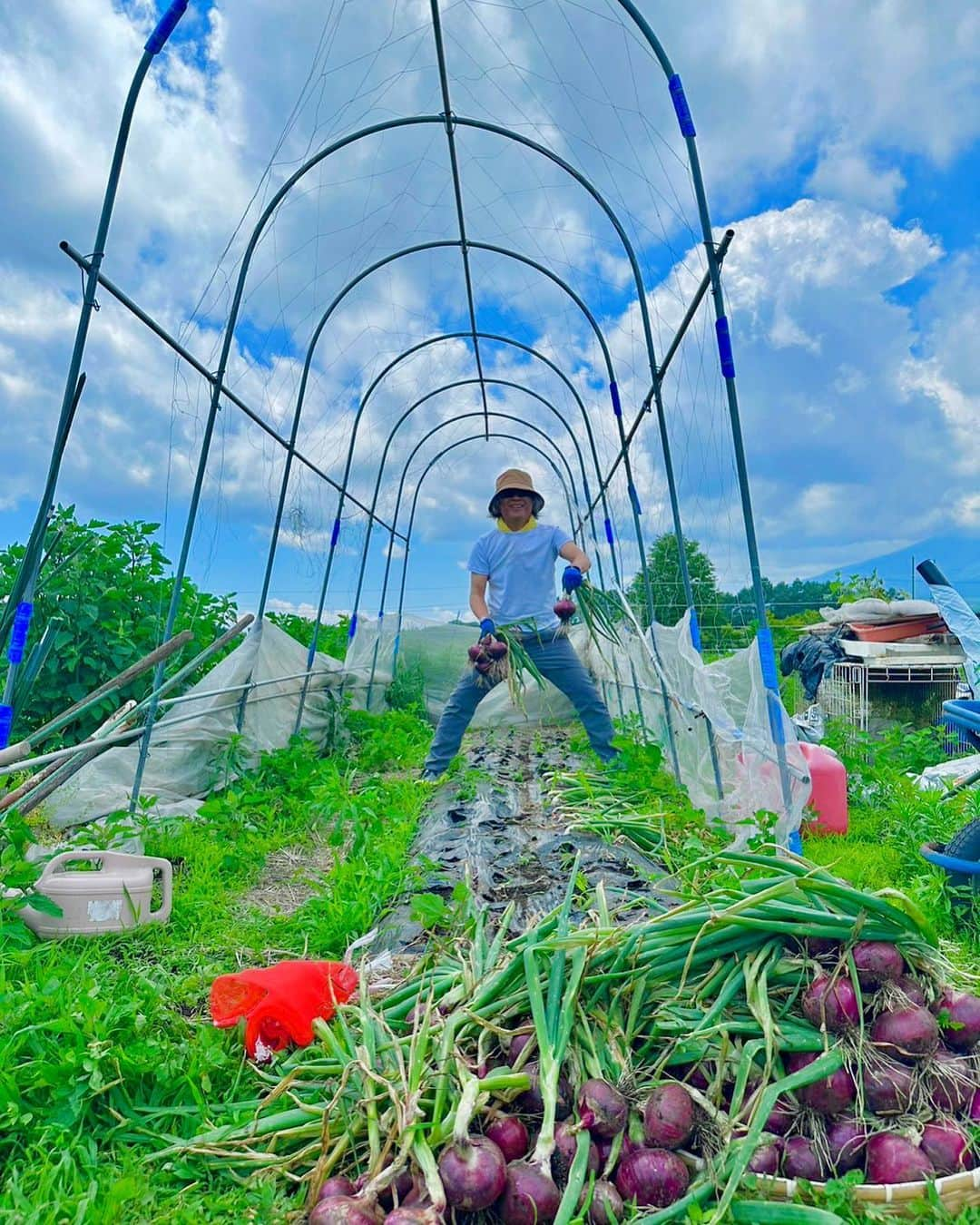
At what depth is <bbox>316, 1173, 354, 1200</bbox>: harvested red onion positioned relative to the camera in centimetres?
146

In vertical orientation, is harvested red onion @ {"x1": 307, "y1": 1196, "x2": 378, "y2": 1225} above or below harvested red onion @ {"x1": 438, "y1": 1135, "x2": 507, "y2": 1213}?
below

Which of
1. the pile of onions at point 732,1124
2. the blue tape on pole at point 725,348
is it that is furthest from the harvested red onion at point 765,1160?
the blue tape on pole at point 725,348

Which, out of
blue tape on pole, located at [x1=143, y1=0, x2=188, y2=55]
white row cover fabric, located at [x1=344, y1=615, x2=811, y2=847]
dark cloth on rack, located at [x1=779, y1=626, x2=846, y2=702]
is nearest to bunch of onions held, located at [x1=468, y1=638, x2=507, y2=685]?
white row cover fabric, located at [x1=344, y1=615, x2=811, y2=847]

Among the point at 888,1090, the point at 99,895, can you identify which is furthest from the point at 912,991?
the point at 99,895

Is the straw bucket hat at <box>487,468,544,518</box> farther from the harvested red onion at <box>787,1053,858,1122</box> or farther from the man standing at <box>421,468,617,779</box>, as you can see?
the harvested red onion at <box>787,1053,858,1122</box>

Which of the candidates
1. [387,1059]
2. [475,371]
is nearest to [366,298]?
[475,371]

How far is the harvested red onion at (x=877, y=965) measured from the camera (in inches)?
67.2

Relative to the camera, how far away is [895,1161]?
4.96 ft

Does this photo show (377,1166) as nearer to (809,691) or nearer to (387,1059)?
(387,1059)

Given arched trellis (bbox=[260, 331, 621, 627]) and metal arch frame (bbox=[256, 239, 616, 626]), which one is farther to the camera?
arched trellis (bbox=[260, 331, 621, 627])

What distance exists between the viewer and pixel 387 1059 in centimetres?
175

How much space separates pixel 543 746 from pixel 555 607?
1908 mm

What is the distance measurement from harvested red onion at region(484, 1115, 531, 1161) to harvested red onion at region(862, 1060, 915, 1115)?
674 millimetres

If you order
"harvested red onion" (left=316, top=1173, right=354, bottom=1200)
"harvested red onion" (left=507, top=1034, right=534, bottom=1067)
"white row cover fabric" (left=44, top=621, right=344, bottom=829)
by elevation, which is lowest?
"harvested red onion" (left=316, top=1173, right=354, bottom=1200)
